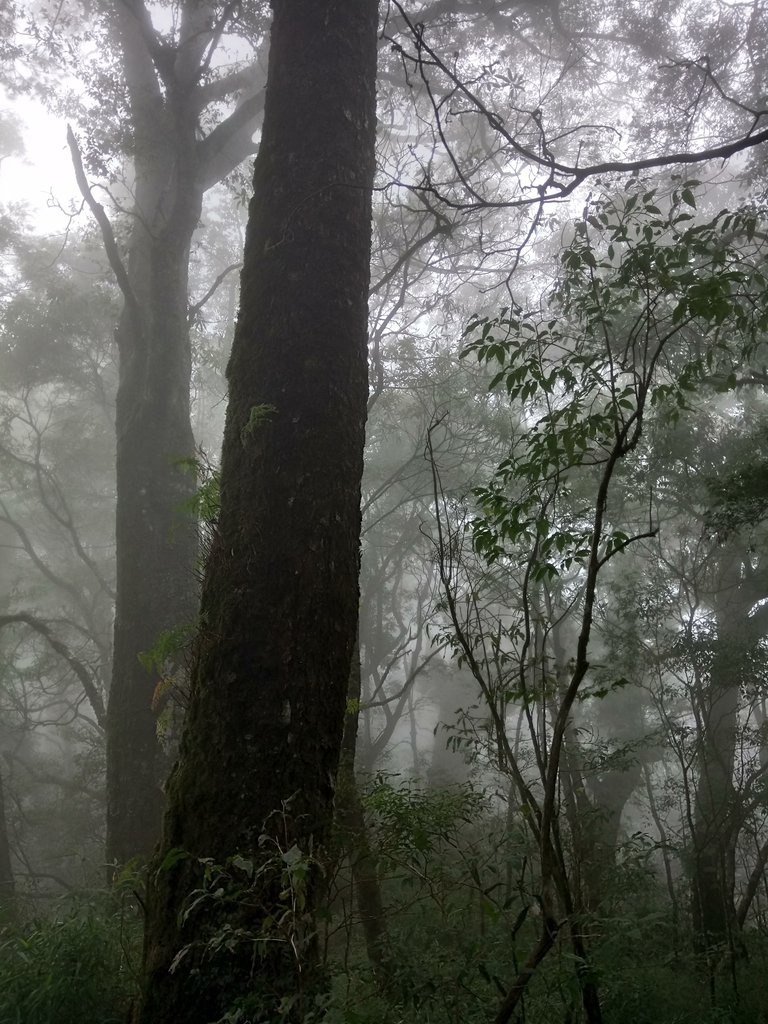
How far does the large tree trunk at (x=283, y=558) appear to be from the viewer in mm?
2172

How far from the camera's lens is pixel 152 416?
24.0ft

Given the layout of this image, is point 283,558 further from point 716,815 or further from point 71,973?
point 716,815

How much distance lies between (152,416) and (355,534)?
512 cm

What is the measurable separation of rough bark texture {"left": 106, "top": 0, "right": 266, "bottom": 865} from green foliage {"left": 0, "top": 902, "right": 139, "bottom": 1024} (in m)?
2.01

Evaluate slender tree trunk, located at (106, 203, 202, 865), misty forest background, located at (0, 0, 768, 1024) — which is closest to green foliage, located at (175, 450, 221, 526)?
misty forest background, located at (0, 0, 768, 1024)

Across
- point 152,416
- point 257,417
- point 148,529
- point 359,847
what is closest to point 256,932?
point 359,847

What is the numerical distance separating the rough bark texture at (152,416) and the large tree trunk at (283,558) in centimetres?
291

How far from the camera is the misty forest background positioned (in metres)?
2.41

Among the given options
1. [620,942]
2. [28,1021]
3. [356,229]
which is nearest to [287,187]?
[356,229]

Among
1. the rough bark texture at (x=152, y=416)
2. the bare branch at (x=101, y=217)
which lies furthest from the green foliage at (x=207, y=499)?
the bare branch at (x=101, y=217)

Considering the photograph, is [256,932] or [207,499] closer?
[256,932]

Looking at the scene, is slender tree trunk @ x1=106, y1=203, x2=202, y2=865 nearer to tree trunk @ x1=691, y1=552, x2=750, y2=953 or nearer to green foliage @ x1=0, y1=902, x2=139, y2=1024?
green foliage @ x1=0, y1=902, x2=139, y2=1024

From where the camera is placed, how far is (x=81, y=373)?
15375mm

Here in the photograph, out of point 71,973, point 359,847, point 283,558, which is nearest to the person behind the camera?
point 359,847
